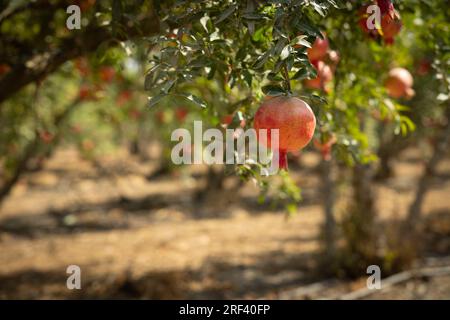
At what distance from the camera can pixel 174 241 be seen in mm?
6211

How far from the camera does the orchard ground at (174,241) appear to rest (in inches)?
160

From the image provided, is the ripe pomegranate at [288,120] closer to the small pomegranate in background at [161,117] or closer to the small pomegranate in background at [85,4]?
the small pomegranate in background at [85,4]

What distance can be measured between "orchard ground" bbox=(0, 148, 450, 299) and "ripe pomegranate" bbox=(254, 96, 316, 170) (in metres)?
1.88

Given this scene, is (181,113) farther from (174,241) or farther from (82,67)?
(82,67)

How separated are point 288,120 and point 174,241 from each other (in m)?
5.18

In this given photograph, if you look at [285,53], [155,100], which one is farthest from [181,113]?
[285,53]

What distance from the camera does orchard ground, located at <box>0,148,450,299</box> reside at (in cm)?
407

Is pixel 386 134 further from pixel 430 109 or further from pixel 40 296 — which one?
pixel 40 296

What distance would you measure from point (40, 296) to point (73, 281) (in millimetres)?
321

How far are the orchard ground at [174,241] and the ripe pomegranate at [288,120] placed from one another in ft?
6.18

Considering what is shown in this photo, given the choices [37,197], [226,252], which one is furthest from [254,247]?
[37,197]

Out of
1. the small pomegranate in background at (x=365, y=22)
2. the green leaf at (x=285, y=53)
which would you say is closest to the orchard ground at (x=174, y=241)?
the small pomegranate in background at (x=365, y=22)

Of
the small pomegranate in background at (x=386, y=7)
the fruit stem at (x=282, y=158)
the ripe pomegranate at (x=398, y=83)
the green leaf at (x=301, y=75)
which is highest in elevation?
the ripe pomegranate at (x=398, y=83)

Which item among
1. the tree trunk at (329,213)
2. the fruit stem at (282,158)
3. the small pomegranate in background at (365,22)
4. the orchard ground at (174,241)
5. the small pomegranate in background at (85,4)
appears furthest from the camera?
the tree trunk at (329,213)
